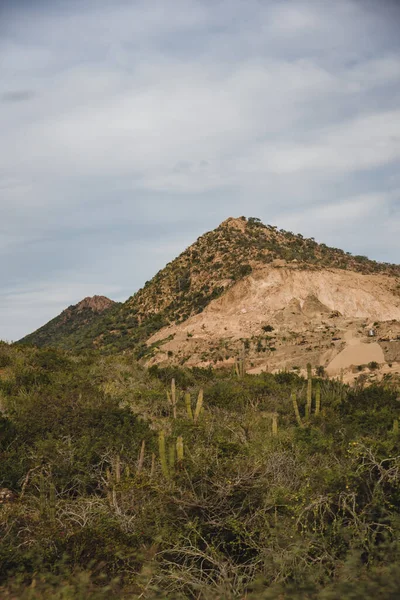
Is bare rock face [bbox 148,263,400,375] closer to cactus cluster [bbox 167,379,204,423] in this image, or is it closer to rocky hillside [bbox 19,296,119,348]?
cactus cluster [bbox 167,379,204,423]

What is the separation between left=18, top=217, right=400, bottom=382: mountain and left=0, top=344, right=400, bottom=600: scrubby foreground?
24.2 meters

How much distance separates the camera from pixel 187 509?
8391mm

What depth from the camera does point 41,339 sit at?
90.5 metres

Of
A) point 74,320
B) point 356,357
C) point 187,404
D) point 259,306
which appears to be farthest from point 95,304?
point 187,404

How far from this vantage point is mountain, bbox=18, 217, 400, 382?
4062 cm

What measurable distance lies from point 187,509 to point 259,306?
42507mm

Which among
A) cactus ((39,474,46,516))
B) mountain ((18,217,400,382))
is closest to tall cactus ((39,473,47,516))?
cactus ((39,474,46,516))

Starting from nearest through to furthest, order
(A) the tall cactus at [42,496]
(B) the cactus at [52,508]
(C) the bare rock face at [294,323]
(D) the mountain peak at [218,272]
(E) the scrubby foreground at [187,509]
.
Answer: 1. (E) the scrubby foreground at [187,509]
2. (B) the cactus at [52,508]
3. (A) the tall cactus at [42,496]
4. (C) the bare rock face at [294,323]
5. (D) the mountain peak at [218,272]

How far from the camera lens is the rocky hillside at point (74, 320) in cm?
8988

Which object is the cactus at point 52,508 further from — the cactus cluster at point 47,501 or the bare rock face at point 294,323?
the bare rock face at point 294,323

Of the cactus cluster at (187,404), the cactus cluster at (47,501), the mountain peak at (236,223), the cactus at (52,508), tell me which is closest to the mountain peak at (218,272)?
the mountain peak at (236,223)

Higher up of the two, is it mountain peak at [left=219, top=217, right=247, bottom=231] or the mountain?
mountain peak at [left=219, top=217, right=247, bottom=231]

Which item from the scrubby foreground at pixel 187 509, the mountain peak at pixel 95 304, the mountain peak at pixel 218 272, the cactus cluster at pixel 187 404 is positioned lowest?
the scrubby foreground at pixel 187 509

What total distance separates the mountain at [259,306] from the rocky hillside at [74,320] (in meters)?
24.5
